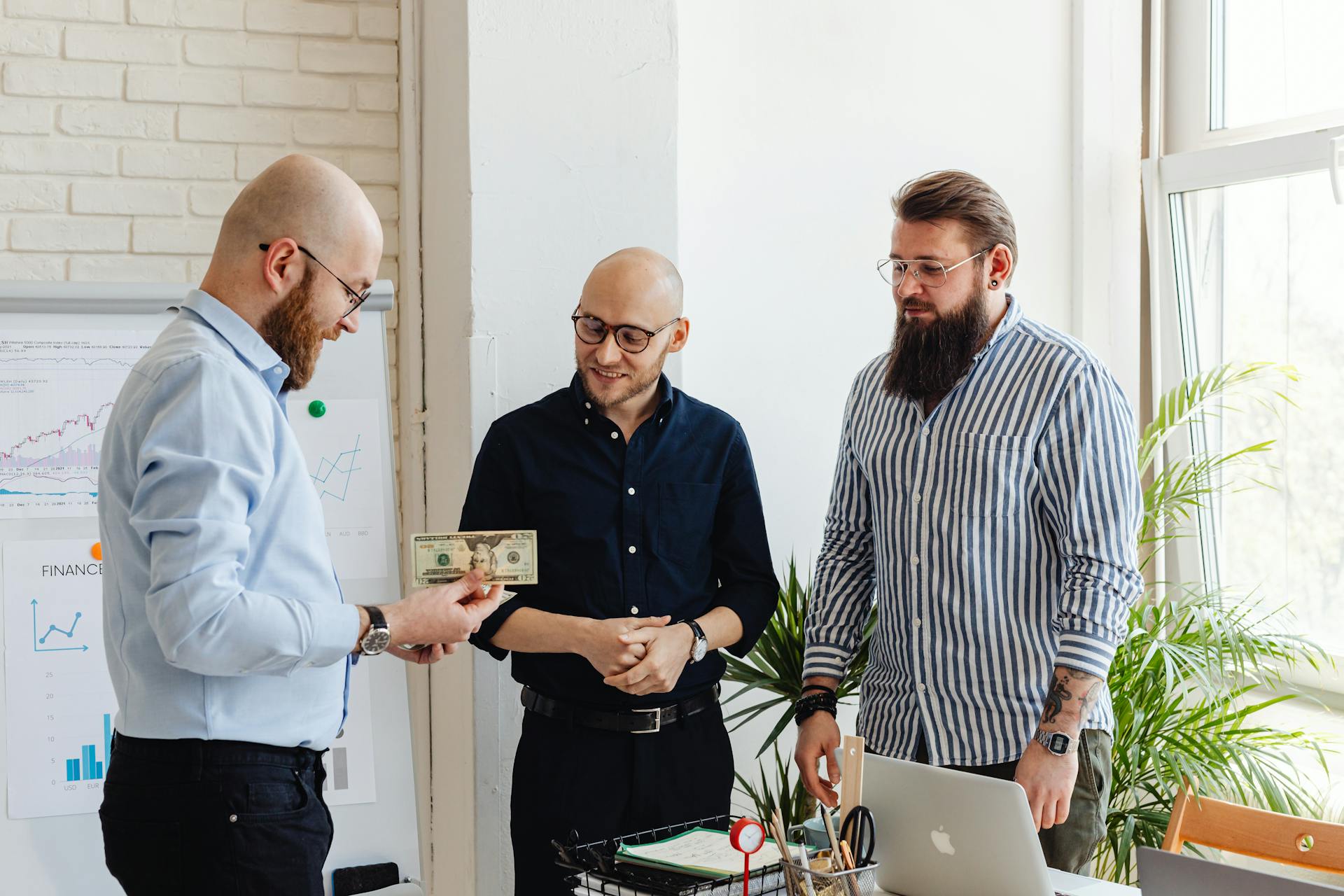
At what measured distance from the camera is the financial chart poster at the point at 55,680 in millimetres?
2426

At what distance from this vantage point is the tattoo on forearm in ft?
6.58

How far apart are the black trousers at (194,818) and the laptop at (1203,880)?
1.23 metres

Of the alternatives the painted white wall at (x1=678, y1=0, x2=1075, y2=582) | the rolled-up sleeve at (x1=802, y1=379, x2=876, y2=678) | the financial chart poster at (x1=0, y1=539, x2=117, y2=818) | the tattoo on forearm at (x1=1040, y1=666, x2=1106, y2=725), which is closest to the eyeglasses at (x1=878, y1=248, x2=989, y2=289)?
the rolled-up sleeve at (x1=802, y1=379, x2=876, y2=678)

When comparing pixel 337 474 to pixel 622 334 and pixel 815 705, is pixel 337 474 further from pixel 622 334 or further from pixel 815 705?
pixel 815 705

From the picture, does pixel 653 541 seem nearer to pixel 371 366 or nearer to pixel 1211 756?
pixel 371 366

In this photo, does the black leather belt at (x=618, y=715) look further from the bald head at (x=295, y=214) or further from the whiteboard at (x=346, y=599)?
the bald head at (x=295, y=214)

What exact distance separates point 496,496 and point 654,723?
558 millimetres

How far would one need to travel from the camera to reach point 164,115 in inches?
120

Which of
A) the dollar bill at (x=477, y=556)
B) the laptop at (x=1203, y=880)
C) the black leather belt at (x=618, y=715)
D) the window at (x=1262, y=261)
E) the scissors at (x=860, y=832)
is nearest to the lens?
the laptop at (x=1203, y=880)

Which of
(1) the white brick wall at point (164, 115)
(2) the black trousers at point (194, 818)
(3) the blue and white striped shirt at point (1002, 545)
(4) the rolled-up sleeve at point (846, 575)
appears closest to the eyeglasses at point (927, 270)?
(3) the blue and white striped shirt at point (1002, 545)

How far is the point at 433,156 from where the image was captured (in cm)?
304

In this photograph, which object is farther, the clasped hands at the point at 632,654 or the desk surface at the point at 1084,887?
the clasped hands at the point at 632,654

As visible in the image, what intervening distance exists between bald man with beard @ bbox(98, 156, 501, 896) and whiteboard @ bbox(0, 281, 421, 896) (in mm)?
750

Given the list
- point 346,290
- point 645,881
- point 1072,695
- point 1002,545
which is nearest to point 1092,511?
point 1002,545
